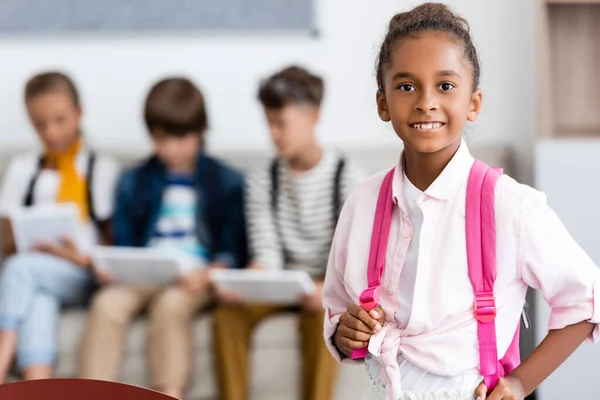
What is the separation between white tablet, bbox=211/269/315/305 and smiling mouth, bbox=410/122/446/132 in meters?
1.24

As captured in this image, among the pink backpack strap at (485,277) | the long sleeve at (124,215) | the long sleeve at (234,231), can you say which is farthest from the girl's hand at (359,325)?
the long sleeve at (124,215)

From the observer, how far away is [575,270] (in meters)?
1.05

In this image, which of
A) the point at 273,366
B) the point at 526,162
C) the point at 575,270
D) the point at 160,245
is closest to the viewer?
the point at 575,270

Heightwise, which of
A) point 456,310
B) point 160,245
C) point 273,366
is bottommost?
point 273,366

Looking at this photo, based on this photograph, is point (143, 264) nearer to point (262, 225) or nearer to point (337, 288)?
point (262, 225)

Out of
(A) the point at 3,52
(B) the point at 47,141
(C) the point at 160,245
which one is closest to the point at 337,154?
(C) the point at 160,245

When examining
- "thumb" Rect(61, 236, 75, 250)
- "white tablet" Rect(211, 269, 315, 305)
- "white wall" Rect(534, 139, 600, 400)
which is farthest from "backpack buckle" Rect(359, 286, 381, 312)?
"thumb" Rect(61, 236, 75, 250)

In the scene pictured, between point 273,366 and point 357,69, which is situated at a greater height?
point 357,69

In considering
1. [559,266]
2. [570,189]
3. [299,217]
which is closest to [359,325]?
[559,266]

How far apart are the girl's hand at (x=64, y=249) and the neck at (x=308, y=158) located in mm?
666

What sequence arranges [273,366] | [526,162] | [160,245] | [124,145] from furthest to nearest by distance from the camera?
[124,145], [526,162], [160,245], [273,366]

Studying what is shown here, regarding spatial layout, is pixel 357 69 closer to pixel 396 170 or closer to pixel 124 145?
pixel 124 145

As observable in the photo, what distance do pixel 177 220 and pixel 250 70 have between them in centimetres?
69

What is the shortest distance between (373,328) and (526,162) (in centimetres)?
195
